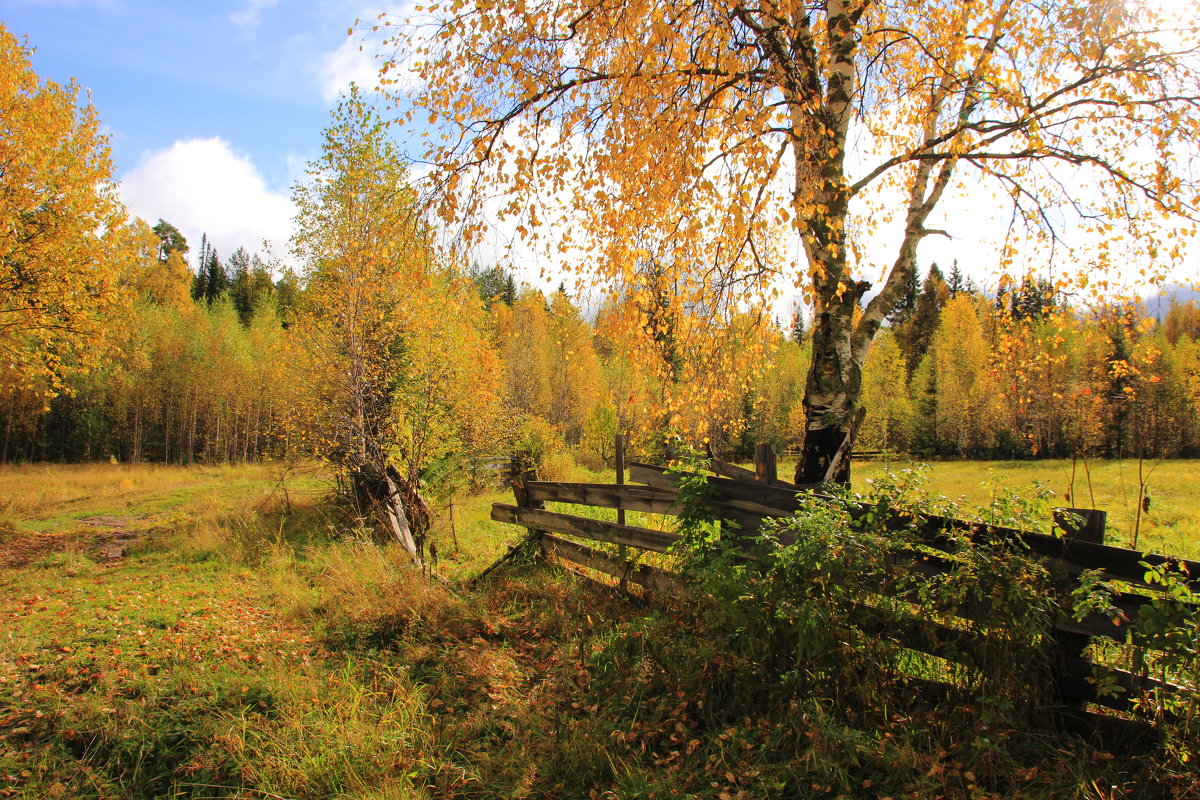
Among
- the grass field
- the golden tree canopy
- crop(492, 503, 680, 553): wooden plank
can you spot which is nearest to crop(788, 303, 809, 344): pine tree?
the grass field

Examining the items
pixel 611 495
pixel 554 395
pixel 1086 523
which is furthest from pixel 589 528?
pixel 554 395

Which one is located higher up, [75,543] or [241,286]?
[241,286]

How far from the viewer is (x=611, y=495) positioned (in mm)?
6227

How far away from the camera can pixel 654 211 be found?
18.7ft

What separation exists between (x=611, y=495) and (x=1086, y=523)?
3.94 metres

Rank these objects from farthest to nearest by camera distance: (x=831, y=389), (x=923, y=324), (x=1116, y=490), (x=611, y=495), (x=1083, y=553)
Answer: (x=923, y=324) → (x=1116, y=490) → (x=611, y=495) → (x=831, y=389) → (x=1083, y=553)

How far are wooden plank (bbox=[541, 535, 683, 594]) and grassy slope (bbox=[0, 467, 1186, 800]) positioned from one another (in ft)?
0.85

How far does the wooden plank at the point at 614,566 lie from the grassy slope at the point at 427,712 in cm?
26

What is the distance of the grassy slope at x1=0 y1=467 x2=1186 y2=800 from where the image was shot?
3109 millimetres

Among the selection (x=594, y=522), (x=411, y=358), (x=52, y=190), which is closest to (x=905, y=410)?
(x=411, y=358)

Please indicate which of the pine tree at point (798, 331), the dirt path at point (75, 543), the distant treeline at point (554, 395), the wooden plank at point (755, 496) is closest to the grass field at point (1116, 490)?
the wooden plank at point (755, 496)

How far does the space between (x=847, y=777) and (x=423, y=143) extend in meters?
5.15

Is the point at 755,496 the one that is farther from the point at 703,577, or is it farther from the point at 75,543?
the point at 75,543

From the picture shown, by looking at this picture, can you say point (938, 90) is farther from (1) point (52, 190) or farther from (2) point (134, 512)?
(2) point (134, 512)
